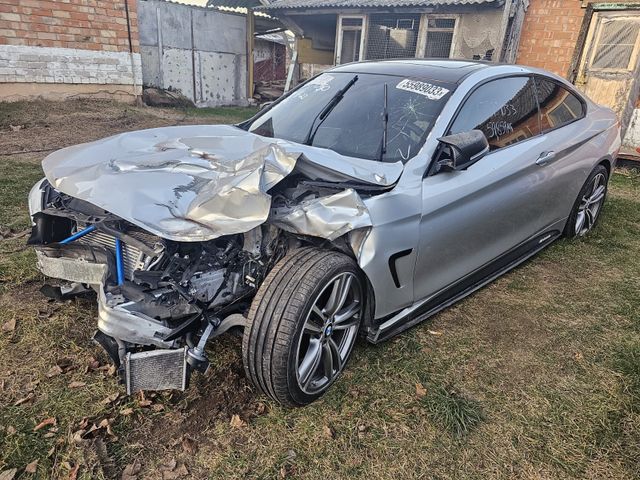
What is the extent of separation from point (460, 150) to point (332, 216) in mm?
806

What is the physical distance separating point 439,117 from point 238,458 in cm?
210

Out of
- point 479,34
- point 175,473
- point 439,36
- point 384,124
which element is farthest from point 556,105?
point 439,36

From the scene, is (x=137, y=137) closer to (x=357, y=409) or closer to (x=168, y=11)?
(x=357, y=409)

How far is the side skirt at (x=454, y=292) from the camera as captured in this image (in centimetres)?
258

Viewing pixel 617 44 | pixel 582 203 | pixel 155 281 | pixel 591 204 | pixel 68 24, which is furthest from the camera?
pixel 68 24

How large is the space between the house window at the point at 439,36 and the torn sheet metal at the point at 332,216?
9.89m

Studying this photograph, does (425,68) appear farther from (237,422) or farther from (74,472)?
(74,472)

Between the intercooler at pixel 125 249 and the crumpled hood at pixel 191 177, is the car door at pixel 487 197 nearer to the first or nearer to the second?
the crumpled hood at pixel 191 177

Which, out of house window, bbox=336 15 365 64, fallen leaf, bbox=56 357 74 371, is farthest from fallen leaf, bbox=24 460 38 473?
house window, bbox=336 15 365 64

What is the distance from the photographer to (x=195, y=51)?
13172mm

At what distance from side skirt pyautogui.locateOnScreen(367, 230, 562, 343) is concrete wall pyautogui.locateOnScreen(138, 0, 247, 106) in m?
11.3

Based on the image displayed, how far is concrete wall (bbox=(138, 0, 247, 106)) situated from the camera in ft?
39.8

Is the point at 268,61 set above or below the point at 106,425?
below

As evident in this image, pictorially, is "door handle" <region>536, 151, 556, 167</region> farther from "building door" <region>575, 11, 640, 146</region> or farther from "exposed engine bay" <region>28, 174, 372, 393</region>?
"building door" <region>575, 11, 640, 146</region>
